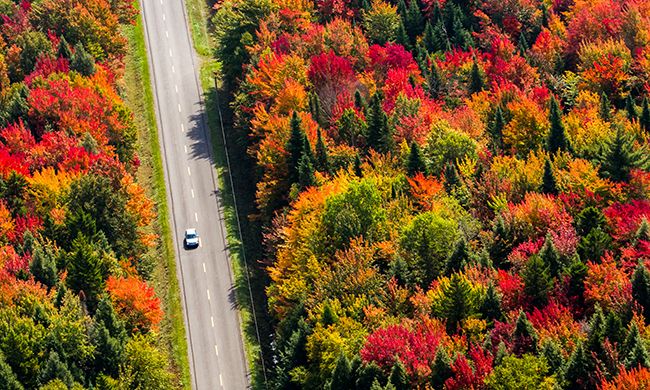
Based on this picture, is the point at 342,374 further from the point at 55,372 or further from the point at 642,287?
the point at 642,287

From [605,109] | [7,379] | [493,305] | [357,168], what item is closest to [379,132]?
[357,168]

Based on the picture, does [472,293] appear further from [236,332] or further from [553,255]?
[236,332]

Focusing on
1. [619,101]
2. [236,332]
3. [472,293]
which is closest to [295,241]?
[236,332]

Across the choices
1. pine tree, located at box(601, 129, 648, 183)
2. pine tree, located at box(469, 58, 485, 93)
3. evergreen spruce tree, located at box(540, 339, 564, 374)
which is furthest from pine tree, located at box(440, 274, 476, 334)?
pine tree, located at box(469, 58, 485, 93)

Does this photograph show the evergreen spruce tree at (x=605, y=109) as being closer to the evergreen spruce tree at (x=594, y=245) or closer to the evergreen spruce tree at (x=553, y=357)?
the evergreen spruce tree at (x=594, y=245)

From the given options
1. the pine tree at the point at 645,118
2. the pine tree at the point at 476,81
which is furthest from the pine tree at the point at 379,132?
the pine tree at the point at 645,118

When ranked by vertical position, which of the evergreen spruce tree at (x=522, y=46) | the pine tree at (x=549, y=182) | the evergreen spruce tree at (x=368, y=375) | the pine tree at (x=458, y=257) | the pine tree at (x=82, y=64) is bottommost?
the evergreen spruce tree at (x=368, y=375)
